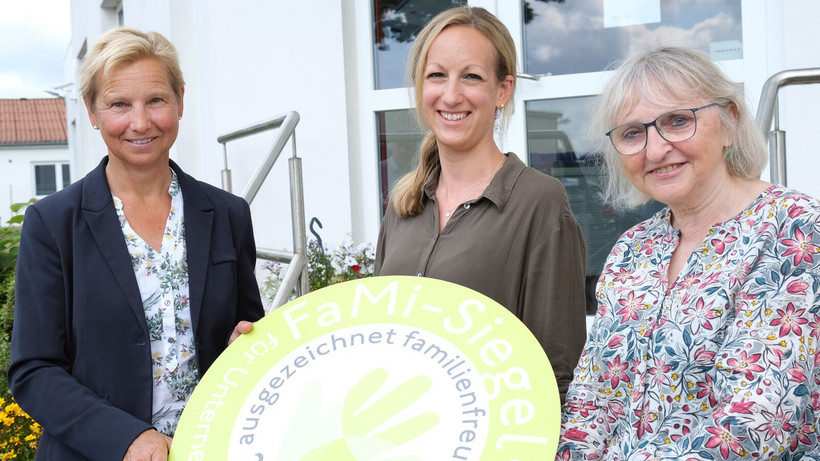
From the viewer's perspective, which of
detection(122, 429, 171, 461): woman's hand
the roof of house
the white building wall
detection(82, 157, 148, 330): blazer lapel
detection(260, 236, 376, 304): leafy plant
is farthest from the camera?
the roof of house

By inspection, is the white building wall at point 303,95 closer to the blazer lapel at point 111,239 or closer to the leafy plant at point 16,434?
the leafy plant at point 16,434

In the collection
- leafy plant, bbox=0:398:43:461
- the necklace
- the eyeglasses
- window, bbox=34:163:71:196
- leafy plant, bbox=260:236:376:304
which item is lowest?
leafy plant, bbox=0:398:43:461

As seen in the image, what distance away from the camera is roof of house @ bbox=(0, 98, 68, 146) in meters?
38.9

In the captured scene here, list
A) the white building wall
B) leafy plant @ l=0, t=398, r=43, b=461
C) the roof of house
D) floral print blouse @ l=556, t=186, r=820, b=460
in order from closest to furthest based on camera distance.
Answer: floral print blouse @ l=556, t=186, r=820, b=460 → leafy plant @ l=0, t=398, r=43, b=461 → the white building wall → the roof of house

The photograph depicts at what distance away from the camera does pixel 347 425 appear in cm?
152

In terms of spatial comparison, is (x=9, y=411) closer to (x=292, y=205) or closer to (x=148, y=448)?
(x=292, y=205)

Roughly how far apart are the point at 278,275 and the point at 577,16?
91.1 inches

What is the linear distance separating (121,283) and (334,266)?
9.78ft

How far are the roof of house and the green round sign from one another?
40776mm

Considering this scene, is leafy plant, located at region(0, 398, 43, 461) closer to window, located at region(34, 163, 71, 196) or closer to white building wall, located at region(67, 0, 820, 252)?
white building wall, located at region(67, 0, 820, 252)

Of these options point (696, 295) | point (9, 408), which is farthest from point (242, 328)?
point (9, 408)

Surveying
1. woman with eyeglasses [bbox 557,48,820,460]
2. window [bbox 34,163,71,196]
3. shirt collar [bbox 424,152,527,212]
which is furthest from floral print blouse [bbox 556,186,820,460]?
window [bbox 34,163,71,196]

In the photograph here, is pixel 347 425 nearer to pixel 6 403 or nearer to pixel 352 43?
pixel 6 403

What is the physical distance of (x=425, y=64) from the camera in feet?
6.59
